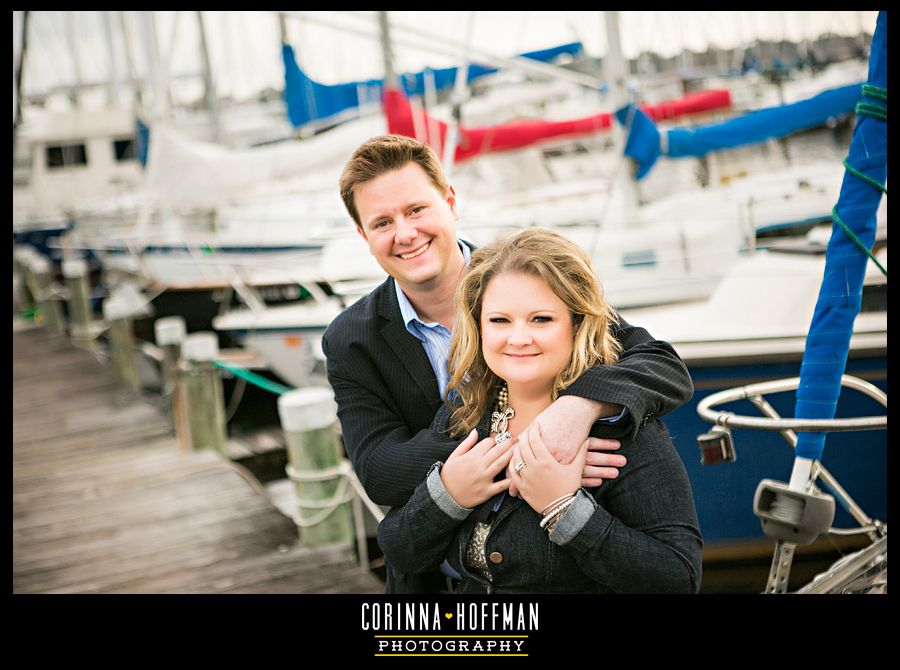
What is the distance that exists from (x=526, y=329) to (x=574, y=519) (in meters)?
0.31

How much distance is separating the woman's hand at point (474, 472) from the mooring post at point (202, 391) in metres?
3.66

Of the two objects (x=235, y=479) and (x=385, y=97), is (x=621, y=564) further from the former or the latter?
(x=385, y=97)

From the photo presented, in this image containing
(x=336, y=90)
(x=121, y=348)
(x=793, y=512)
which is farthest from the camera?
(x=336, y=90)

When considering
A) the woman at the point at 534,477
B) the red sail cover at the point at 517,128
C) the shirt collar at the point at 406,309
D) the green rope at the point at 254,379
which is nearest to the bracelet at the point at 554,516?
the woman at the point at 534,477

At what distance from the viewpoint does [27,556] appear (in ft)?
11.4

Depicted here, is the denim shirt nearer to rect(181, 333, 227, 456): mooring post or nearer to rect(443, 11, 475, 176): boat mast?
rect(443, 11, 475, 176): boat mast

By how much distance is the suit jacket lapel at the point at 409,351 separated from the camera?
1.68 m

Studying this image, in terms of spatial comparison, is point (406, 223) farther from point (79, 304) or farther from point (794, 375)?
point (79, 304)

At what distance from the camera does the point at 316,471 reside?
11.5 ft

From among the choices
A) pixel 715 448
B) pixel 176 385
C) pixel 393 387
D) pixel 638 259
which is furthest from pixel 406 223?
pixel 176 385

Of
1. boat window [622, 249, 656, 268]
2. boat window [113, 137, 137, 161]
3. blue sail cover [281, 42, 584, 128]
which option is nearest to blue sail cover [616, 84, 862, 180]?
boat window [622, 249, 656, 268]

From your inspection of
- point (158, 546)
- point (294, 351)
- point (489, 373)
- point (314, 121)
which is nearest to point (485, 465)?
point (489, 373)

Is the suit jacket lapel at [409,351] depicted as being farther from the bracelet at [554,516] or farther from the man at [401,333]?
the bracelet at [554,516]

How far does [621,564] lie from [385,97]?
343cm
